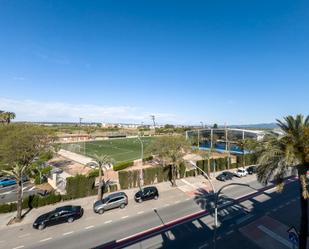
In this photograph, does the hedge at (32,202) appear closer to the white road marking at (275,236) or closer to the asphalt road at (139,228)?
the asphalt road at (139,228)

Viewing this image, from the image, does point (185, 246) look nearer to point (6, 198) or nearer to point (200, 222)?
point (200, 222)

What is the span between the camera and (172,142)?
3077 centimetres

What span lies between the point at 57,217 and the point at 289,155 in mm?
20508

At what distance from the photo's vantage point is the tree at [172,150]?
1180 inches

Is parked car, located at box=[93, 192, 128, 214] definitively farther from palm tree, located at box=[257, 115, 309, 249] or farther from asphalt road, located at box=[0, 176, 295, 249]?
palm tree, located at box=[257, 115, 309, 249]

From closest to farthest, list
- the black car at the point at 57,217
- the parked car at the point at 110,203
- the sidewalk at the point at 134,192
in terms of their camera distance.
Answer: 1. the black car at the point at 57,217
2. the sidewalk at the point at 134,192
3. the parked car at the point at 110,203

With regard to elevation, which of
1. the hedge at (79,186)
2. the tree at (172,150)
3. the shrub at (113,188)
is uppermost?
the tree at (172,150)

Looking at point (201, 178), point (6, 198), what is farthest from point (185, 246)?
point (6, 198)

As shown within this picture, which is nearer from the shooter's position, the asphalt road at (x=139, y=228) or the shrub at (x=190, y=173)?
the asphalt road at (x=139, y=228)

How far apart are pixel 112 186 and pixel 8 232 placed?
13.0m

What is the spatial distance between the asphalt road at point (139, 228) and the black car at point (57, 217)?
0.48 m

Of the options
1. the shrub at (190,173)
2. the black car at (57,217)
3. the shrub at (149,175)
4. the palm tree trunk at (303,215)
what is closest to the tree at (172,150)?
the shrub at (149,175)

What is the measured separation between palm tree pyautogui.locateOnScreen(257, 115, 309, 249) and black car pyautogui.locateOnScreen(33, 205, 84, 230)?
17.7m

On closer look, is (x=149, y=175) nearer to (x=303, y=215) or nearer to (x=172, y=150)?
(x=172, y=150)
